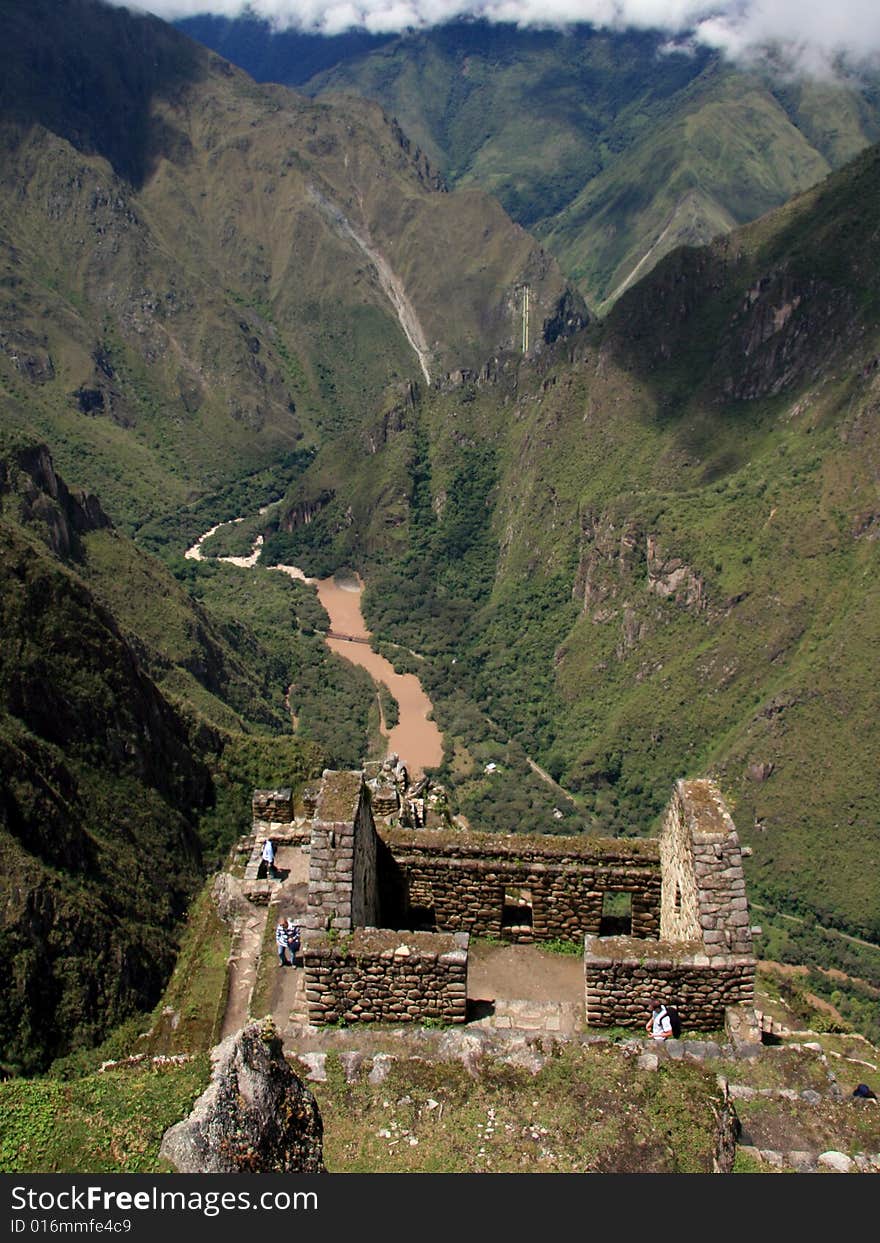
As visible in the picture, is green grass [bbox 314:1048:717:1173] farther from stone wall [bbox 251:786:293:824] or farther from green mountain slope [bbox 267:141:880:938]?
green mountain slope [bbox 267:141:880:938]

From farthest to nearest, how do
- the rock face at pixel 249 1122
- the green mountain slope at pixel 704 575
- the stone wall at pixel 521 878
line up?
the green mountain slope at pixel 704 575
the stone wall at pixel 521 878
the rock face at pixel 249 1122

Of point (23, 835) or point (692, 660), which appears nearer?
point (23, 835)

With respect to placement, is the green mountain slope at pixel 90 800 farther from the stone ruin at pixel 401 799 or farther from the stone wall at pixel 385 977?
the stone wall at pixel 385 977

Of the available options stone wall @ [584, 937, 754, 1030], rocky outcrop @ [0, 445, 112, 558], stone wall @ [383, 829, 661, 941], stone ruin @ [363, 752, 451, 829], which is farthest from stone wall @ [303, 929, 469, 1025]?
rocky outcrop @ [0, 445, 112, 558]

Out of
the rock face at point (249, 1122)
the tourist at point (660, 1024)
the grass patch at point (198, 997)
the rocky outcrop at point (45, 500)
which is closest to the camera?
the rock face at point (249, 1122)

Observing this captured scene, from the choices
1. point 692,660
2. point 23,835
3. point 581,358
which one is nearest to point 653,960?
point 23,835

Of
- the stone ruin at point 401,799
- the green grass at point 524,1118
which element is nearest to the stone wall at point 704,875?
the green grass at point 524,1118

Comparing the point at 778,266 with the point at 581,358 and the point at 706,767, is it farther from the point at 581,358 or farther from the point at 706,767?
the point at 706,767
